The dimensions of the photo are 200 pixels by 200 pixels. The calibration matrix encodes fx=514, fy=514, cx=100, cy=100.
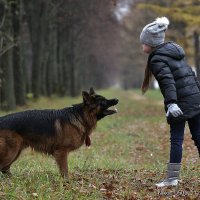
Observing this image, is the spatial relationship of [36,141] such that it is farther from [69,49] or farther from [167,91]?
[69,49]

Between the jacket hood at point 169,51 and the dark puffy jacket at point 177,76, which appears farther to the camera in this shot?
the jacket hood at point 169,51

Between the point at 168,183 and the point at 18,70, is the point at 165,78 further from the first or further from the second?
the point at 18,70

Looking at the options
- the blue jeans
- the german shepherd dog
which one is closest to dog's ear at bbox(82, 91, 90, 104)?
the german shepherd dog

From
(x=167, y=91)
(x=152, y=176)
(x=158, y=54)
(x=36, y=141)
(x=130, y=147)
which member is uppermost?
(x=158, y=54)

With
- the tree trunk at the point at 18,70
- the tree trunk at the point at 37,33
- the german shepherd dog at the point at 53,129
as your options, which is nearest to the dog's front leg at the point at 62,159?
the german shepherd dog at the point at 53,129

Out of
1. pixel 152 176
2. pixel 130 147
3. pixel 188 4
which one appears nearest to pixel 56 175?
pixel 152 176

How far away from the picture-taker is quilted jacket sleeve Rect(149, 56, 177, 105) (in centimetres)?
762

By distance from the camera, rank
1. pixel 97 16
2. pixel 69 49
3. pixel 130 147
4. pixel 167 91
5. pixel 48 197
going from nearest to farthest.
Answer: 1. pixel 48 197
2. pixel 167 91
3. pixel 130 147
4. pixel 97 16
5. pixel 69 49

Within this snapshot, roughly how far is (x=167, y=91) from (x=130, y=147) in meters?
8.01

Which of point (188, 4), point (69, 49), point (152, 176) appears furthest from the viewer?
point (69, 49)

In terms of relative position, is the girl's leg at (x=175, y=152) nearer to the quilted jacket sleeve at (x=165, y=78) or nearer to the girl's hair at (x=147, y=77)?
the quilted jacket sleeve at (x=165, y=78)

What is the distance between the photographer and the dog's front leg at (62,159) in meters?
8.68

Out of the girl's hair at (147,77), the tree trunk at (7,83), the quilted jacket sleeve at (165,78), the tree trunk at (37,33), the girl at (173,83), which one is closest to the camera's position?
the quilted jacket sleeve at (165,78)

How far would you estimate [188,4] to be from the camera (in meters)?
29.8
